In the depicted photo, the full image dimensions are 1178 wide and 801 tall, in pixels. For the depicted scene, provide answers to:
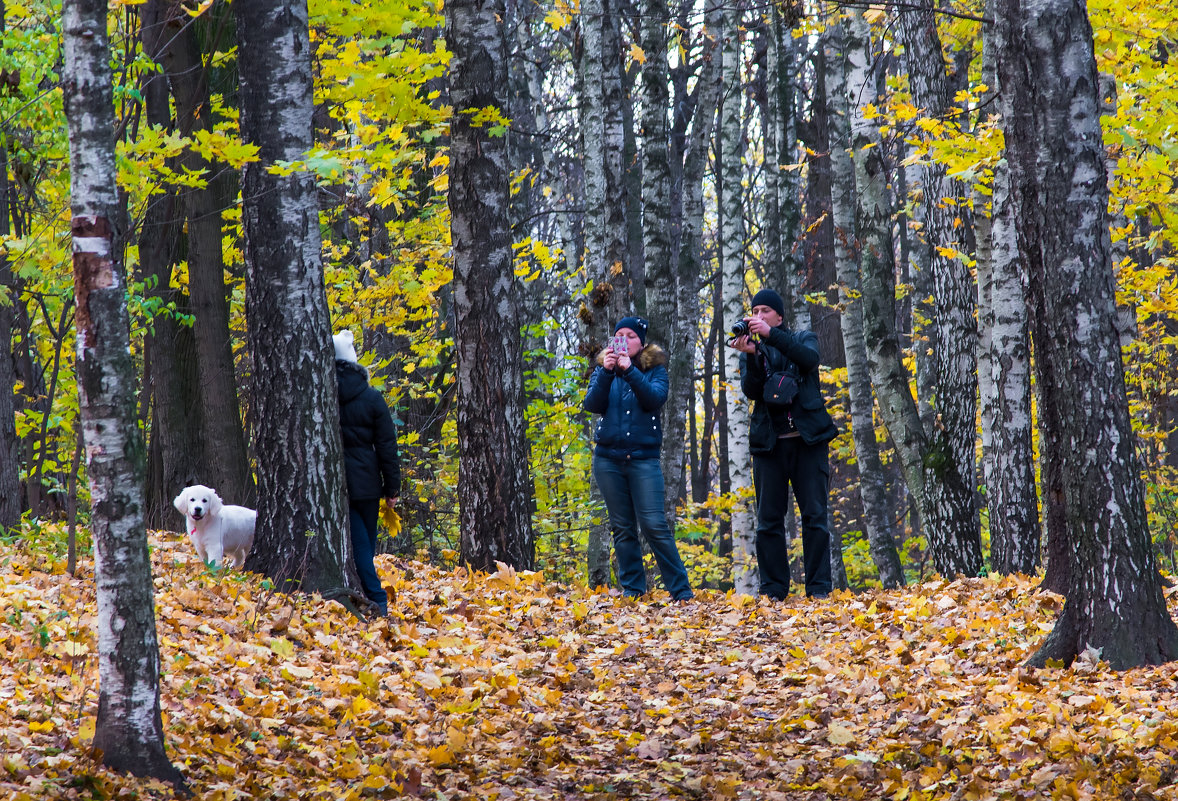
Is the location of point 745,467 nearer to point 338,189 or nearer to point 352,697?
point 338,189

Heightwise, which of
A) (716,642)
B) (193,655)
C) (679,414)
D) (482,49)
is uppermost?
(482,49)

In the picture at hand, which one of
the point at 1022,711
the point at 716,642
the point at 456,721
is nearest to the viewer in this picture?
the point at 1022,711

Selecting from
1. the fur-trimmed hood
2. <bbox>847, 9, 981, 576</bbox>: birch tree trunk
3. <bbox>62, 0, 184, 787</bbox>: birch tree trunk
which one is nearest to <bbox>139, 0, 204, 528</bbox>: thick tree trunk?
the fur-trimmed hood

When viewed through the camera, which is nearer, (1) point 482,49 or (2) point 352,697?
(2) point 352,697

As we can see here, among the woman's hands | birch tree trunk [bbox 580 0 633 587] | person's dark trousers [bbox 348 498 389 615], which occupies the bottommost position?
person's dark trousers [bbox 348 498 389 615]

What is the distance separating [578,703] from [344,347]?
300 centimetres

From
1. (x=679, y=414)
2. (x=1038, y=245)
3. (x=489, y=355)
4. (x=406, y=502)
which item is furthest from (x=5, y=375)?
(x=1038, y=245)

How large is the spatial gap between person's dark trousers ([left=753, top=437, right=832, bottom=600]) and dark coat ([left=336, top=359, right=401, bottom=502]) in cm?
285

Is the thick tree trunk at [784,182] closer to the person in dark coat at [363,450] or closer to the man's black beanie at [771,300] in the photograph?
the man's black beanie at [771,300]

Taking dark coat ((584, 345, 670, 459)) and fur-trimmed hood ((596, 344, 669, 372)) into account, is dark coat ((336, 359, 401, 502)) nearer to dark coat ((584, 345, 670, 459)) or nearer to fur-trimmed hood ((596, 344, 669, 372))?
dark coat ((584, 345, 670, 459))

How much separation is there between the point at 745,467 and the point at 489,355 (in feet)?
21.4

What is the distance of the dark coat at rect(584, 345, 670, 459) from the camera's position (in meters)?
7.77

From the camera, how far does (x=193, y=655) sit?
4.84 meters

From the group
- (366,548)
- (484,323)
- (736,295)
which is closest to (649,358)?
(484,323)
